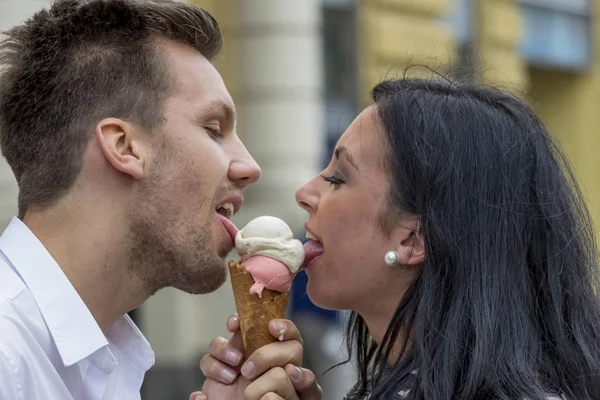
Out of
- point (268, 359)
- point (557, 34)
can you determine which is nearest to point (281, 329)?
point (268, 359)

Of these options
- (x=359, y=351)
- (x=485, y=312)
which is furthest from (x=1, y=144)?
(x=485, y=312)

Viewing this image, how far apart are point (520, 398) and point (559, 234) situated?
63 centimetres

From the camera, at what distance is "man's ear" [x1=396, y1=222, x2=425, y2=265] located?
345 cm

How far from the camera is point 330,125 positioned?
1093cm

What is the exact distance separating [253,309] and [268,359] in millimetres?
201

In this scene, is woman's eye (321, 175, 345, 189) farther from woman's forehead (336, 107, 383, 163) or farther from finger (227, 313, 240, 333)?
finger (227, 313, 240, 333)

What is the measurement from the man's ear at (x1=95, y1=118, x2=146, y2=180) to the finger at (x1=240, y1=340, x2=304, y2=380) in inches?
27.1

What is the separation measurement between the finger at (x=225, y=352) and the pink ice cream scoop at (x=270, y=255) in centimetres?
21

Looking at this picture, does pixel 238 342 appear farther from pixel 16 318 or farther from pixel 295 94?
pixel 295 94

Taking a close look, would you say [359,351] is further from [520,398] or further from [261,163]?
[261,163]

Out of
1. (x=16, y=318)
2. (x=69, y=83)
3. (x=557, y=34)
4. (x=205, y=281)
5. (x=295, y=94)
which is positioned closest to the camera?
(x=16, y=318)

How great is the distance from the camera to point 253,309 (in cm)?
353

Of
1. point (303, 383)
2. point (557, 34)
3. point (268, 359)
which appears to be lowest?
point (557, 34)

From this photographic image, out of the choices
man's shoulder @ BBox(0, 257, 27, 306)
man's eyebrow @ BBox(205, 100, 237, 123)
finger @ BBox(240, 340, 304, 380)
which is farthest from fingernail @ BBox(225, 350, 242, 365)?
man's eyebrow @ BBox(205, 100, 237, 123)
